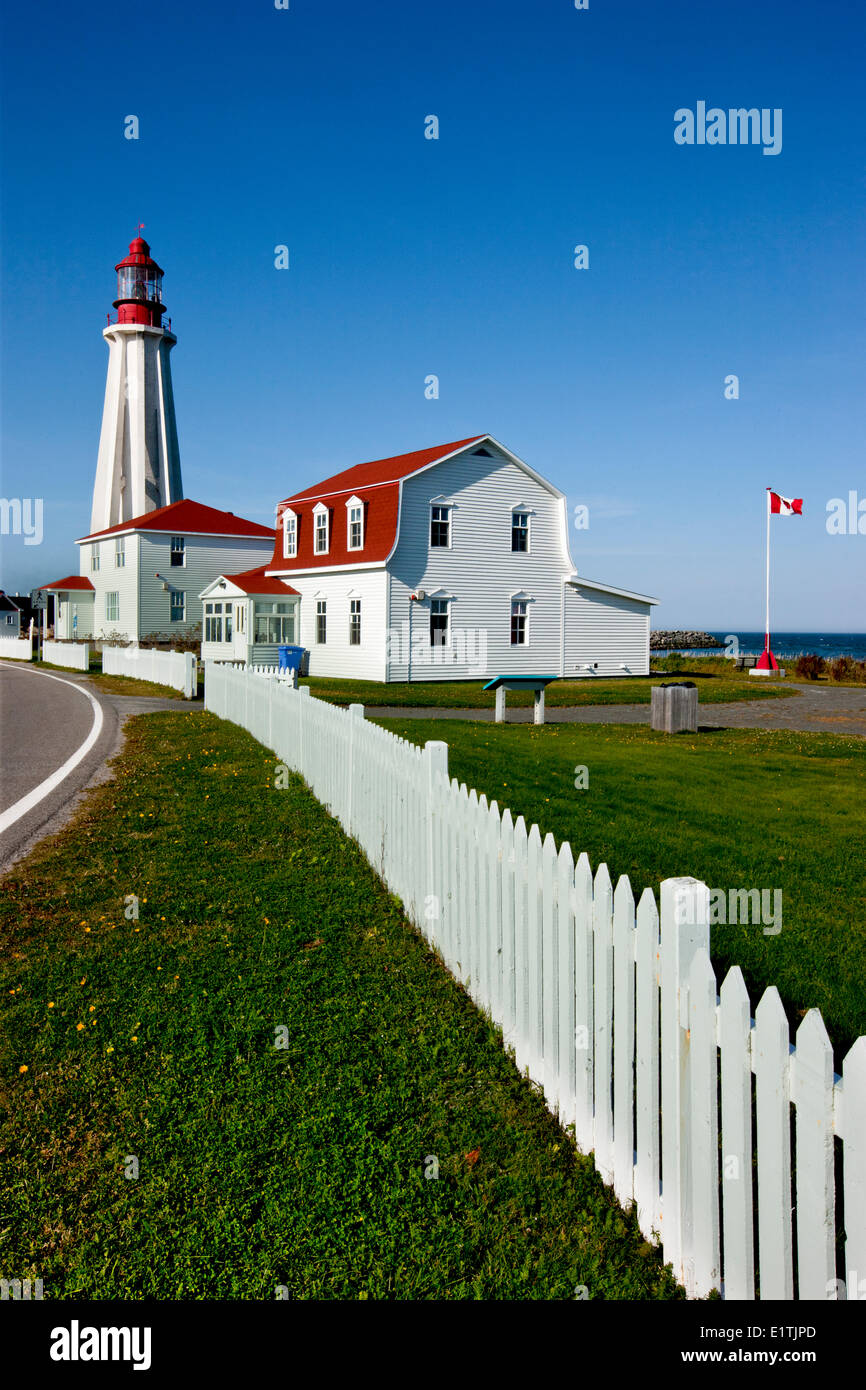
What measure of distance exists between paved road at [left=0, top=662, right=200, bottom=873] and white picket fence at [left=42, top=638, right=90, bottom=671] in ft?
32.6

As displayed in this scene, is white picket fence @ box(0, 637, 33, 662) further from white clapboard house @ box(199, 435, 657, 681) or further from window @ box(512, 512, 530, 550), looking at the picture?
window @ box(512, 512, 530, 550)

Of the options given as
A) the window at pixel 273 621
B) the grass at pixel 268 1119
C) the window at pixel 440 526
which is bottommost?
the grass at pixel 268 1119

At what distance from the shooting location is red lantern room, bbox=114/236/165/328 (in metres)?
56.5

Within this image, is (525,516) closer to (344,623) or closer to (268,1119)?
(344,623)

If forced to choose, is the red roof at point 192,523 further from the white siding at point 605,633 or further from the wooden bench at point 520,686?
the wooden bench at point 520,686

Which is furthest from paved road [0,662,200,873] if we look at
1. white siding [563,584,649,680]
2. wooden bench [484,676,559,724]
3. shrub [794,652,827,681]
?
shrub [794,652,827,681]

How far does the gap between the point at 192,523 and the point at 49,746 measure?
36406 millimetres

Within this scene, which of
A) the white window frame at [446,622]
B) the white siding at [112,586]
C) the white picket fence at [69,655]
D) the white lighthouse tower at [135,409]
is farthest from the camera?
the white lighthouse tower at [135,409]

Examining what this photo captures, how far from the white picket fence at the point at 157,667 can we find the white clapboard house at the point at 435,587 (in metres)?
4.30

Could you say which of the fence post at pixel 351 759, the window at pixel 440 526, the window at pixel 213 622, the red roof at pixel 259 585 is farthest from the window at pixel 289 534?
the fence post at pixel 351 759

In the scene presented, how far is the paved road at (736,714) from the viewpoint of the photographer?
18.7 metres
